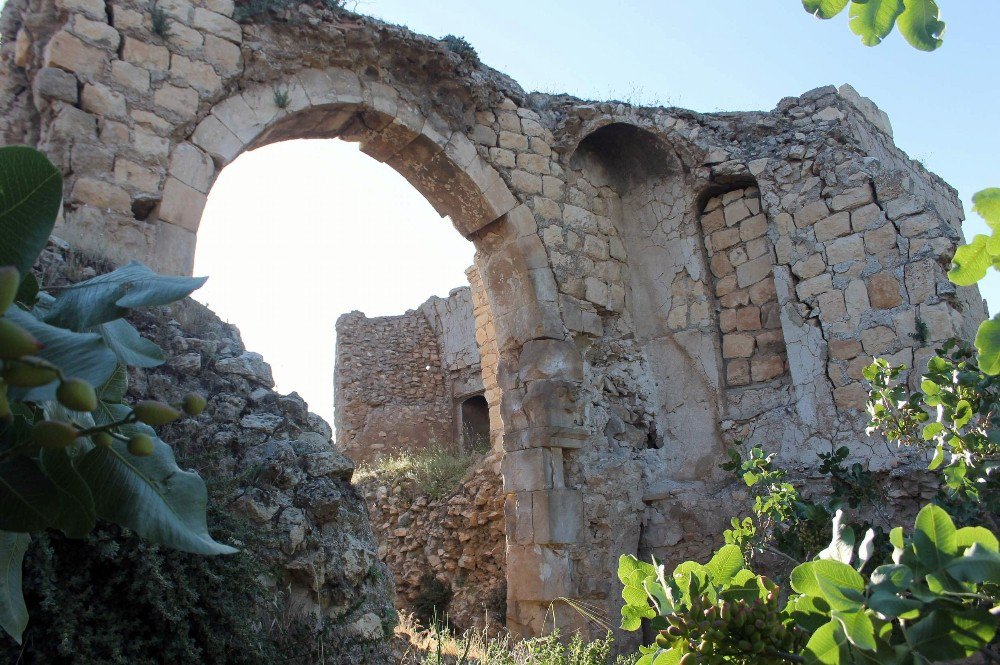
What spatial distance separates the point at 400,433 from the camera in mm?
12547

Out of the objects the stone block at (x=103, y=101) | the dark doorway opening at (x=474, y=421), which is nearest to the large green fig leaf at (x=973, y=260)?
the stone block at (x=103, y=101)

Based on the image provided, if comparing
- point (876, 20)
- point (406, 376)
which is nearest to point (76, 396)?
point (876, 20)

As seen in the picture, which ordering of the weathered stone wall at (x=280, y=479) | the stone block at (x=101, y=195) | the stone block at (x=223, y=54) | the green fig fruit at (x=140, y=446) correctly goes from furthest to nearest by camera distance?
the stone block at (x=223, y=54)
the stone block at (x=101, y=195)
the weathered stone wall at (x=280, y=479)
the green fig fruit at (x=140, y=446)

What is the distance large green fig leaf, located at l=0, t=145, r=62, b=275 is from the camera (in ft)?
3.06

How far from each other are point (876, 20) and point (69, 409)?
1.43 meters

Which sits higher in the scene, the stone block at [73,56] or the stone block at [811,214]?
the stone block at [73,56]

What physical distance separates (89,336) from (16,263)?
128 millimetres

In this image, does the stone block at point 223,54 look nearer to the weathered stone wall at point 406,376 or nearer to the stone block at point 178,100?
the stone block at point 178,100

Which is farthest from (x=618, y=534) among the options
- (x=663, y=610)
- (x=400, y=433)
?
(x=400, y=433)

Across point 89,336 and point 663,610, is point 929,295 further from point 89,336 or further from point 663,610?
point 89,336

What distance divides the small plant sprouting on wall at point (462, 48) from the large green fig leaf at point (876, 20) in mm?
4867

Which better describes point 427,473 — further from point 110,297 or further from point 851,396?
point 110,297

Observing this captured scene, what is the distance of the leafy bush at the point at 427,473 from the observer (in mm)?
8570

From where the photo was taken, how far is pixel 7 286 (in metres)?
0.76
